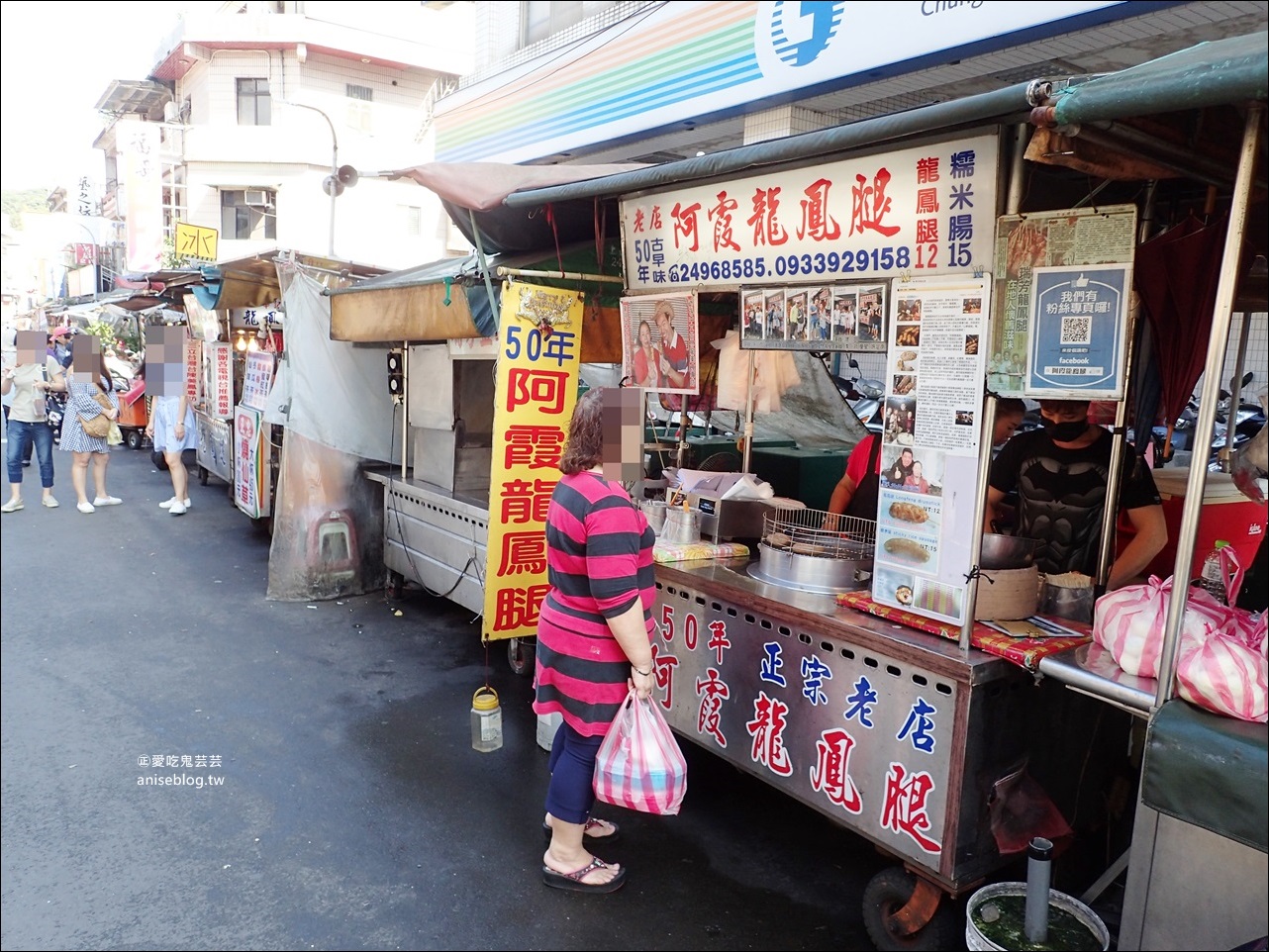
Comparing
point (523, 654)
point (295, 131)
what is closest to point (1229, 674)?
point (523, 654)

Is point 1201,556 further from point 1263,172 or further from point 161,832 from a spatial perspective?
point 161,832

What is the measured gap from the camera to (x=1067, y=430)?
3750mm

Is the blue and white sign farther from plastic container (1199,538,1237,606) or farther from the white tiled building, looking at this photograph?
the white tiled building

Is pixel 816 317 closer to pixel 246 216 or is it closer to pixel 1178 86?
pixel 1178 86

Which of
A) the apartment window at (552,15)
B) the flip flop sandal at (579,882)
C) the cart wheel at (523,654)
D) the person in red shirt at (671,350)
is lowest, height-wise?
the flip flop sandal at (579,882)

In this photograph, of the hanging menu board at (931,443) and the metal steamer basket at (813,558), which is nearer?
the hanging menu board at (931,443)

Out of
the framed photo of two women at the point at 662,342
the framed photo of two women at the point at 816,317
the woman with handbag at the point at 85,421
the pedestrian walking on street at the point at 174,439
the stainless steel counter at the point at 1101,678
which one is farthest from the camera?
the pedestrian walking on street at the point at 174,439

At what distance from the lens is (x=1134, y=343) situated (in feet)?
11.3

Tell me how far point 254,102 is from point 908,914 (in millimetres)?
28554

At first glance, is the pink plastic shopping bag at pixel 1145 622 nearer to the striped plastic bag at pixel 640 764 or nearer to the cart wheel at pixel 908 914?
the cart wheel at pixel 908 914

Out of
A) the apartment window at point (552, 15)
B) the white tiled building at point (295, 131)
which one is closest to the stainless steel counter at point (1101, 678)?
the apartment window at point (552, 15)

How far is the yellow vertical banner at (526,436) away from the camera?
4879 mm

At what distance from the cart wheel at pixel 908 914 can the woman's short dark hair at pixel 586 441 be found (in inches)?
71.5

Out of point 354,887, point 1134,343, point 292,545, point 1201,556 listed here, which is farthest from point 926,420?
point 292,545
